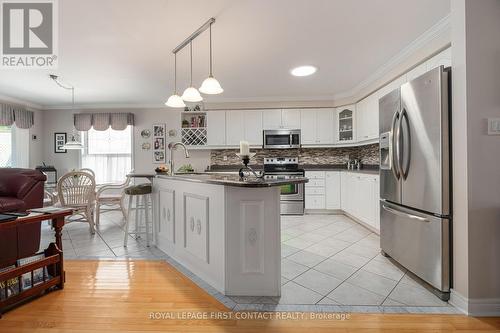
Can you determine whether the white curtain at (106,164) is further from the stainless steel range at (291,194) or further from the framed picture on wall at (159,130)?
the stainless steel range at (291,194)

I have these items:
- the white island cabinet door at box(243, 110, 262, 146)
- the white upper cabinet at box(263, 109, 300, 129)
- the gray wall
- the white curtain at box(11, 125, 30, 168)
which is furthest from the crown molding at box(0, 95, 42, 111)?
the gray wall

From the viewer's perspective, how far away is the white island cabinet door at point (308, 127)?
5047 mm

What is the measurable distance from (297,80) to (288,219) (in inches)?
96.2

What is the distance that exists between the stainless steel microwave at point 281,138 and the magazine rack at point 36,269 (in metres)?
3.65

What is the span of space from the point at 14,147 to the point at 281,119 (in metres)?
5.63

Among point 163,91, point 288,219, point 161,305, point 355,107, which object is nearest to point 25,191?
point 161,305

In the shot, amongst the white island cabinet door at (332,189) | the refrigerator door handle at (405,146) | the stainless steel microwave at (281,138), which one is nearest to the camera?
the refrigerator door handle at (405,146)

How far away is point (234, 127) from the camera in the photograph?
203 inches

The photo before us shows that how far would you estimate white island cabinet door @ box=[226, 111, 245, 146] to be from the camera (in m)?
5.14

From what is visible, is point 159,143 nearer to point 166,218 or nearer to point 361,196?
point 166,218

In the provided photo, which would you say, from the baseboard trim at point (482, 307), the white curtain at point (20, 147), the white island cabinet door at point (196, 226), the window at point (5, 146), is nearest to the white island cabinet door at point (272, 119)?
the white island cabinet door at point (196, 226)

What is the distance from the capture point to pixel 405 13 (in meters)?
2.20

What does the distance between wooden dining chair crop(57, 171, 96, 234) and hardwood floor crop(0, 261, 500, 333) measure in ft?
5.71

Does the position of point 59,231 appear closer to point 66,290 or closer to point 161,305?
point 66,290
